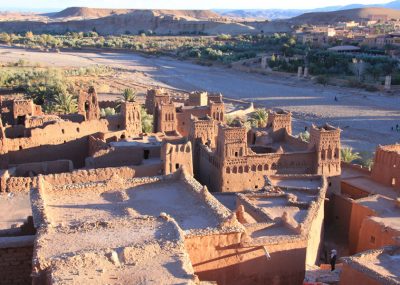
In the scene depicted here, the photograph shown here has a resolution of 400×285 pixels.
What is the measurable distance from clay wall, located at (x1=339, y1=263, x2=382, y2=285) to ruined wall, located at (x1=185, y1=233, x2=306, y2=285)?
3.70ft

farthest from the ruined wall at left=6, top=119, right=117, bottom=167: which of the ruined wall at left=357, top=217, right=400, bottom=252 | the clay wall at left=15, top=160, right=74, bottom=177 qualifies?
the ruined wall at left=357, top=217, right=400, bottom=252

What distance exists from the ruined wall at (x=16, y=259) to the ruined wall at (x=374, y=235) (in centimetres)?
772

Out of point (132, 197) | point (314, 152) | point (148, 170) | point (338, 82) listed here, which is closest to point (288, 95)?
point (338, 82)

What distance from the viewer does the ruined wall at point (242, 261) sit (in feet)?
27.6

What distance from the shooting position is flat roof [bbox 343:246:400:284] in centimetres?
856

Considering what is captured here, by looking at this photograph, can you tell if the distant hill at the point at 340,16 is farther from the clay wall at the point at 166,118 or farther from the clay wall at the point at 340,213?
the clay wall at the point at 340,213

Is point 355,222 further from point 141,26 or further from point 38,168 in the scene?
point 141,26

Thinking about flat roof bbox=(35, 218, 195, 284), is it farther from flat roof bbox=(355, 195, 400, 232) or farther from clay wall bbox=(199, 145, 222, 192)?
clay wall bbox=(199, 145, 222, 192)

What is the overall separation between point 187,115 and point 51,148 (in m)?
7.34

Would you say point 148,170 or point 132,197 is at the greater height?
point 132,197

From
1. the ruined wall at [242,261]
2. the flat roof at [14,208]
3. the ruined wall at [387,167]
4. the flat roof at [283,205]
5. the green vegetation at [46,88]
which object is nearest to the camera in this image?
the ruined wall at [242,261]

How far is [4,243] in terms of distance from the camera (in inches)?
316

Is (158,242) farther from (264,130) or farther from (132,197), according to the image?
(264,130)

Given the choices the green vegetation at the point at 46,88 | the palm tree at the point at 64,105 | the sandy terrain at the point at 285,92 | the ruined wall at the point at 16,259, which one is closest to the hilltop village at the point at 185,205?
the ruined wall at the point at 16,259
